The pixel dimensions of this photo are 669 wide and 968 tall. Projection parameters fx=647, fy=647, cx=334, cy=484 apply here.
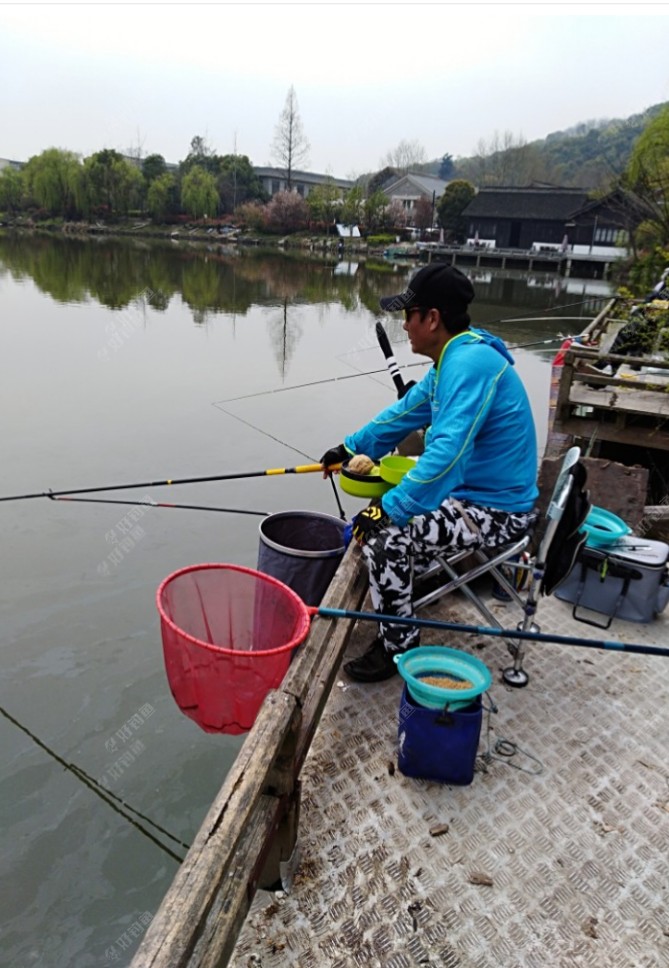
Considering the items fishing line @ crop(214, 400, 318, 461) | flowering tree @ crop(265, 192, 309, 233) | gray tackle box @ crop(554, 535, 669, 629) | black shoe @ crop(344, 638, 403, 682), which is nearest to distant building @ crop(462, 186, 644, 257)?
flowering tree @ crop(265, 192, 309, 233)

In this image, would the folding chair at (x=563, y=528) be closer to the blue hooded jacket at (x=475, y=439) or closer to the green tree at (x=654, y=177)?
the blue hooded jacket at (x=475, y=439)

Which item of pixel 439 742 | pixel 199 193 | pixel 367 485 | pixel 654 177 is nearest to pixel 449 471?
pixel 367 485

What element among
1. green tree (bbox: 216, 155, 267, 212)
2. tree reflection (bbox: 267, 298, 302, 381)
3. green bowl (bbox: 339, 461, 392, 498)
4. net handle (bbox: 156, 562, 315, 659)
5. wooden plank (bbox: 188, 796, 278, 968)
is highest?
green tree (bbox: 216, 155, 267, 212)

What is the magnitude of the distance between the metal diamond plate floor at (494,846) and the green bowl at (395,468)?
3.23 ft

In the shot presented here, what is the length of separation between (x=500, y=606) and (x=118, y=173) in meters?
72.9

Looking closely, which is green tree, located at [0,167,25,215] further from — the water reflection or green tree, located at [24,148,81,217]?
the water reflection

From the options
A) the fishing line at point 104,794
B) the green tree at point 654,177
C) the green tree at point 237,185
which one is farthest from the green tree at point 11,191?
the fishing line at point 104,794

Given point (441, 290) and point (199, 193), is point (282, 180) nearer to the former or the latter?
point (199, 193)

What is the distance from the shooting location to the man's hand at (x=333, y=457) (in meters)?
3.65

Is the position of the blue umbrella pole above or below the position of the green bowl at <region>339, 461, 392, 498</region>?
below

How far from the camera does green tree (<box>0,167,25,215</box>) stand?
7056 centimetres

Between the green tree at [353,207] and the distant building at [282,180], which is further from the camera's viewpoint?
the distant building at [282,180]

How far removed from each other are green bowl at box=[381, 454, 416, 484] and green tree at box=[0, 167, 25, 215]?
82634mm

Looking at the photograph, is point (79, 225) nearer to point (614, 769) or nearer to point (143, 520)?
point (143, 520)
